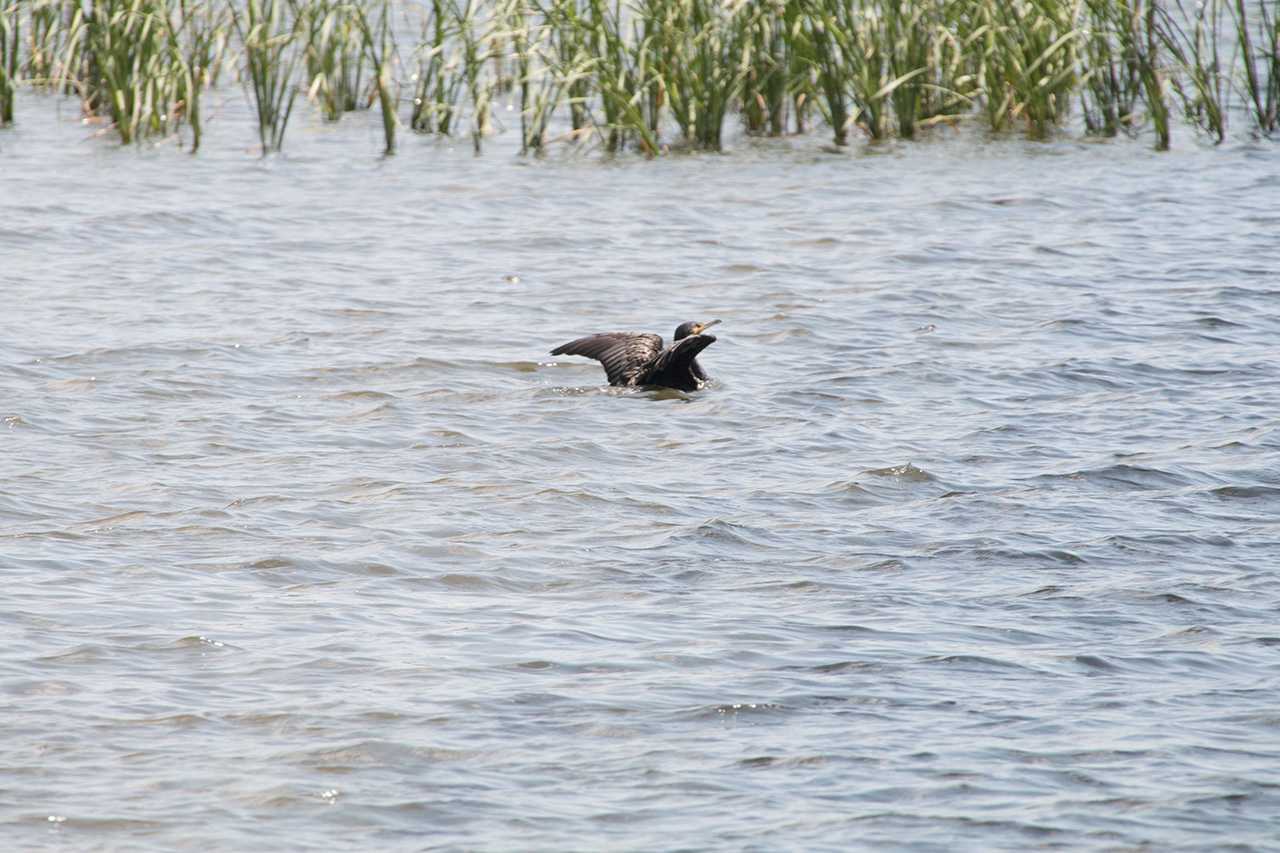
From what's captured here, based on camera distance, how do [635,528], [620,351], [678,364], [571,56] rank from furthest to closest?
1. [571,56]
2. [620,351]
3. [678,364]
4. [635,528]

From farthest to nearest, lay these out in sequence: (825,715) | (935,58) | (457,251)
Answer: (935,58)
(457,251)
(825,715)

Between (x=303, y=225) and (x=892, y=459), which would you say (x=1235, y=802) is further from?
(x=303, y=225)

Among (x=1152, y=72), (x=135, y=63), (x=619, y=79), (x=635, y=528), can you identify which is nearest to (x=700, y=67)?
(x=619, y=79)

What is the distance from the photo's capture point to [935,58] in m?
14.3

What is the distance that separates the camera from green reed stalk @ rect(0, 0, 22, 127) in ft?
46.3

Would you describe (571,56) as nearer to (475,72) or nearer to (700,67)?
(475,72)

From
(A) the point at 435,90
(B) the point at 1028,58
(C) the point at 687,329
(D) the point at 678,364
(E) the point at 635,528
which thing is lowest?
(E) the point at 635,528

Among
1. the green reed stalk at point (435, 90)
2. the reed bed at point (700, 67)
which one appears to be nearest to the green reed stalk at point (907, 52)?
the reed bed at point (700, 67)

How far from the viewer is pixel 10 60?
14680 mm

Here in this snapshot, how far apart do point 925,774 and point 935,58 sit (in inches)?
411

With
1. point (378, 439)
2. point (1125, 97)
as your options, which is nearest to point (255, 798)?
point (378, 439)

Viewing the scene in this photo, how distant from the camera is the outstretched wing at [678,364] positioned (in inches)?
336

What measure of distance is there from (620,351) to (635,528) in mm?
2451

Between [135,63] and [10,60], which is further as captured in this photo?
[10,60]
